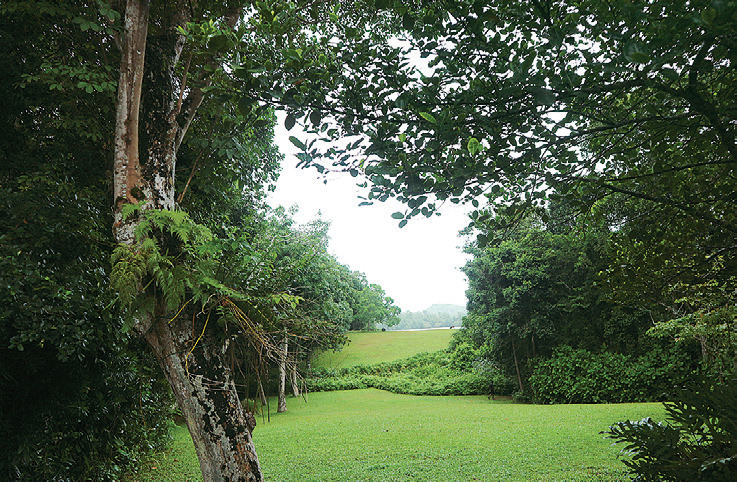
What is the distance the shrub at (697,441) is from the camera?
→ 233 cm

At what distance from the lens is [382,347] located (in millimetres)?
32500

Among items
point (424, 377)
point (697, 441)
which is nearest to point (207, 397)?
point (697, 441)

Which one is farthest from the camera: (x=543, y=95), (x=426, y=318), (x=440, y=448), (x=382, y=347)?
(x=426, y=318)

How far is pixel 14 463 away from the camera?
445 cm

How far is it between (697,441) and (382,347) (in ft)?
101

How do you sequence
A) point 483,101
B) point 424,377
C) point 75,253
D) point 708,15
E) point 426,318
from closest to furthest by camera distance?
point 708,15 → point 483,101 → point 75,253 → point 424,377 → point 426,318

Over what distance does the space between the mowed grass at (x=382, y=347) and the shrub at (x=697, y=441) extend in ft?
75.1

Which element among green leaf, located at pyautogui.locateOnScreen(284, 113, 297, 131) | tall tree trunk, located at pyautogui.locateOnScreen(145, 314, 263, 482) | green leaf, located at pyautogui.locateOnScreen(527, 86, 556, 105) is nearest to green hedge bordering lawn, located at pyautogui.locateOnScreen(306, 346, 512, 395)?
tall tree trunk, located at pyautogui.locateOnScreen(145, 314, 263, 482)

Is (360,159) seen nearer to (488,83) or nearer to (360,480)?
(488,83)

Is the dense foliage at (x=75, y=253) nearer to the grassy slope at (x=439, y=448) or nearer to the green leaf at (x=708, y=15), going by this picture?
the grassy slope at (x=439, y=448)

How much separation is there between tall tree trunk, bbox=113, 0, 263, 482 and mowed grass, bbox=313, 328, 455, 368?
2200 cm

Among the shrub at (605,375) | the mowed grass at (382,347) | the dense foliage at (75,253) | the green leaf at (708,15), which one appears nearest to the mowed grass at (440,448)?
the dense foliage at (75,253)

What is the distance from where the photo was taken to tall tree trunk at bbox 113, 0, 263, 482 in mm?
3307

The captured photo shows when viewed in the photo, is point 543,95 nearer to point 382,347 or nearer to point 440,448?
point 440,448
